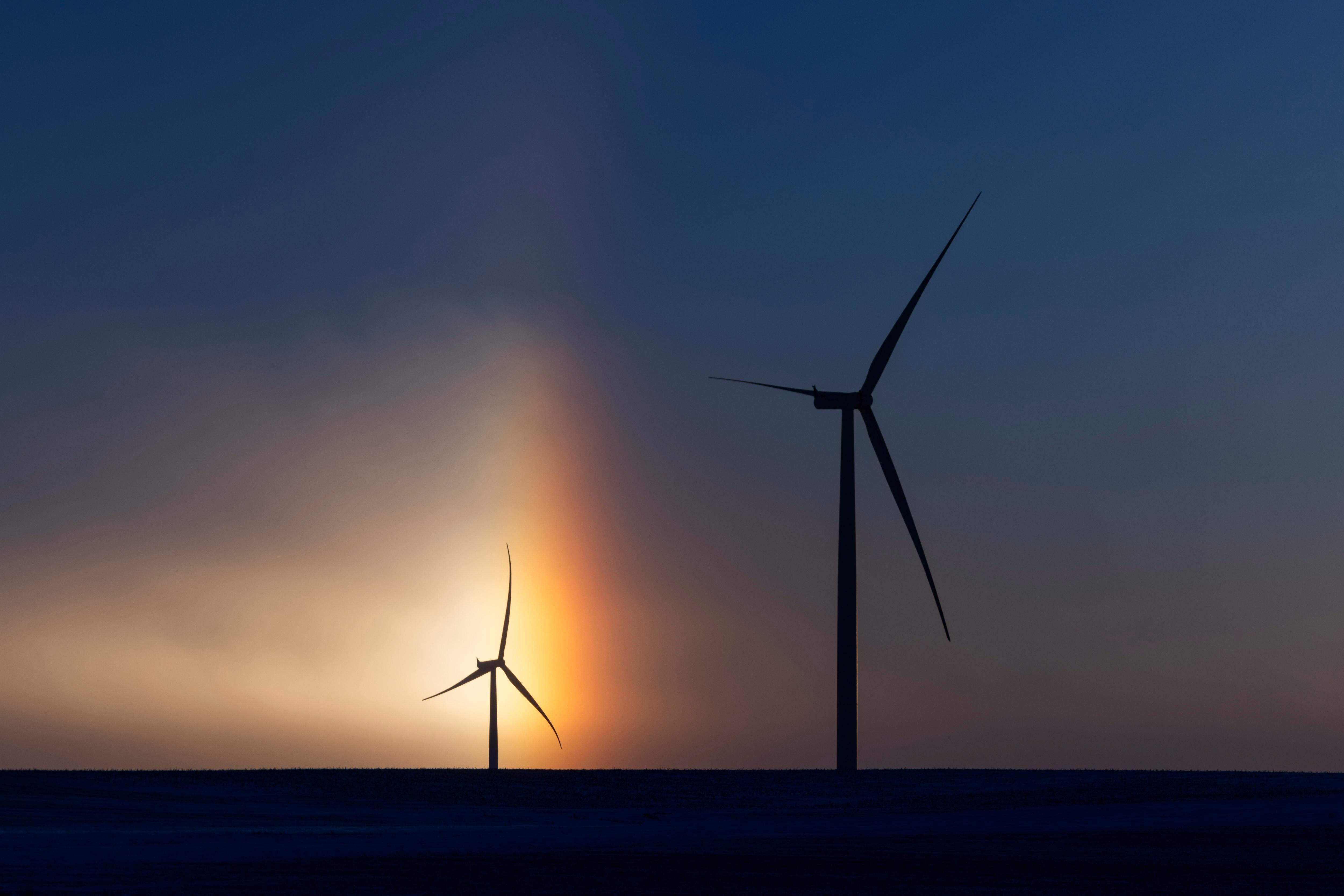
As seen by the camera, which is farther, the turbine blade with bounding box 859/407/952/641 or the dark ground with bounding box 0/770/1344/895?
the turbine blade with bounding box 859/407/952/641

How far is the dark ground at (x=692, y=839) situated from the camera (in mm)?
25094

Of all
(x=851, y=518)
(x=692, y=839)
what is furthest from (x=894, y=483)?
(x=692, y=839)

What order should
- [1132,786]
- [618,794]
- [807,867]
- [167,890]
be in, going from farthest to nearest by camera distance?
1. [618,794]
2. [1132,786]
3. [807,867]
4. [167,890]

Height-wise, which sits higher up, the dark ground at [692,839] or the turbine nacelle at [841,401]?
the turbine nacelle at [841,401]

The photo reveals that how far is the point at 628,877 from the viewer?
25688 mm

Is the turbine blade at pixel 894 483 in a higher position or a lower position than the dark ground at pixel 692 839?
higher

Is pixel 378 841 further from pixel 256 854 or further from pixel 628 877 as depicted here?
pixel 628 877

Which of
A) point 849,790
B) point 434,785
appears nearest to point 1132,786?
point 849,790

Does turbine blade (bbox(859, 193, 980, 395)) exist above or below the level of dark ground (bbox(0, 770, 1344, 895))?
above

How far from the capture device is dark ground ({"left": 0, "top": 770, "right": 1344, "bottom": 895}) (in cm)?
2509

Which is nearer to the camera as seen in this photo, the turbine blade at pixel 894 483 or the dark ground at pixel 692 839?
the dark ground at pixel 692 839

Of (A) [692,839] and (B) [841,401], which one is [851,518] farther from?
(A) [692,839]

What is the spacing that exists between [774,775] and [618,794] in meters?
18.4

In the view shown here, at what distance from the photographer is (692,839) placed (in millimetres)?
35062
